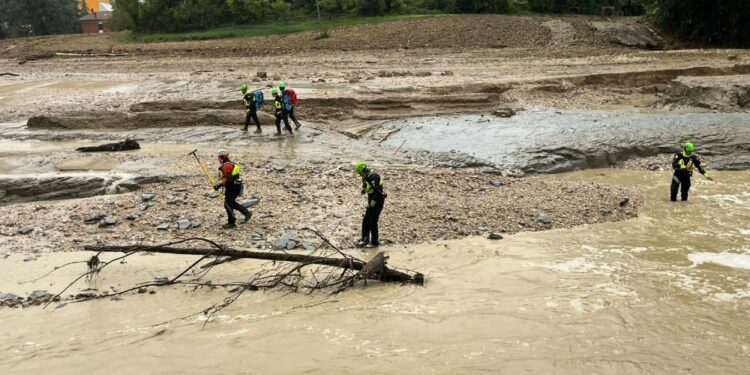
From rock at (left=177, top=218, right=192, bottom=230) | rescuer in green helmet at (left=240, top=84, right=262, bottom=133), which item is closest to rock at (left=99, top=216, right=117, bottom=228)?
rock at (left=177, top=218, right=192, bottom=230)

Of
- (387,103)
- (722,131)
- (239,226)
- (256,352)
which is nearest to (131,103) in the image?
(387,103)

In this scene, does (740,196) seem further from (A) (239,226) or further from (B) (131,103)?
(B) (131,103)

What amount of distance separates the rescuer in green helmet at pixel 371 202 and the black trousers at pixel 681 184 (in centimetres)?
645

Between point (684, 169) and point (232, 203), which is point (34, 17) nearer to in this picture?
point (232, 203)

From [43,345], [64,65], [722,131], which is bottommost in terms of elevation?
[43,345]

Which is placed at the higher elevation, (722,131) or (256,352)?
(722,131)

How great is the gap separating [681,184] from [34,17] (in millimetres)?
59612

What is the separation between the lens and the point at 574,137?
16062 millimetres

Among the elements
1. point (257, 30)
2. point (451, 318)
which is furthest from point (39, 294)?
point (257, 30)

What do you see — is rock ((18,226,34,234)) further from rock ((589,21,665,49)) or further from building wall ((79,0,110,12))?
building wall ((79,0,110,12))

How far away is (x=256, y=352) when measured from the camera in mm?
7047

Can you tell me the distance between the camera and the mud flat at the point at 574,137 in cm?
1509

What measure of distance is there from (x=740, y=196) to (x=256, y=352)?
11032 mm

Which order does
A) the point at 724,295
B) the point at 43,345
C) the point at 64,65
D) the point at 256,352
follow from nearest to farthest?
the point at 256,352 < the point at 43,345 < the point at 724,295 < the point at 64,65
